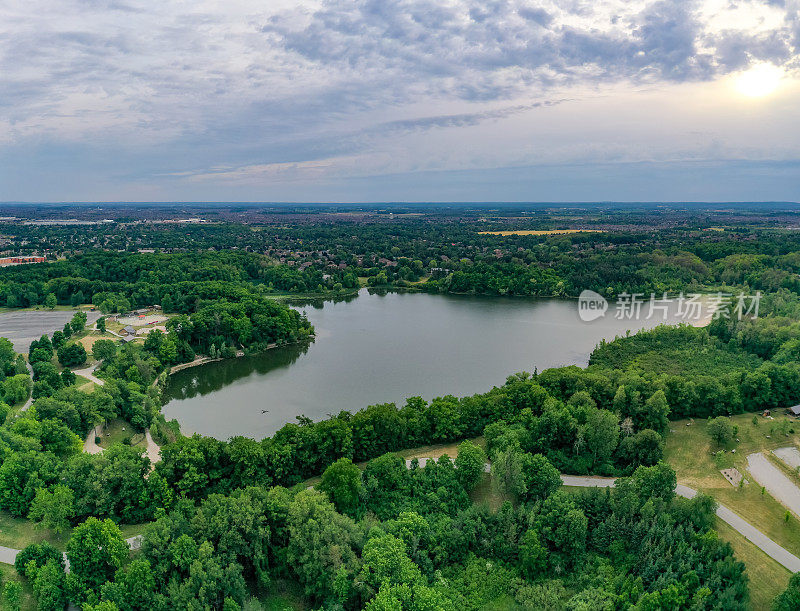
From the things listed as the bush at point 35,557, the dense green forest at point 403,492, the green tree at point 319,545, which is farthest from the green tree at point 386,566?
the bush at point 35,557

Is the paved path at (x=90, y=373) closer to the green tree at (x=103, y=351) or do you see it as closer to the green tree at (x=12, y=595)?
the green tree at (x=103, y=351)

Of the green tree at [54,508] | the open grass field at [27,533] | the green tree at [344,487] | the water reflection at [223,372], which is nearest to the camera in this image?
the green tree at [54,508]

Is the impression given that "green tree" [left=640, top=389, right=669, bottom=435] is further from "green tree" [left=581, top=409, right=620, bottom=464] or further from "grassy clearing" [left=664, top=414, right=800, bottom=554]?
"green tree" [left=581, top=409, right=620, bottom=464]

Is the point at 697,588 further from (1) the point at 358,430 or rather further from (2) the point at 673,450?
(1) the point at 358,430

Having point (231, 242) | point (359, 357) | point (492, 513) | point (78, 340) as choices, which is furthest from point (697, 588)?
point (231, 242)

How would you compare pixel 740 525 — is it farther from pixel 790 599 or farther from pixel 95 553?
pixel 95 553
